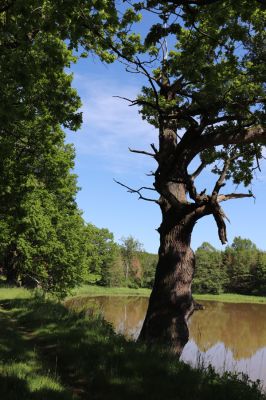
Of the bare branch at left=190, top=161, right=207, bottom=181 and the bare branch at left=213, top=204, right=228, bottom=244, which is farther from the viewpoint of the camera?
the bare branch at left=190, top=161, right=207, bottom=181

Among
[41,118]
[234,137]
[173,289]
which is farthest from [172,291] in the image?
[41,118]

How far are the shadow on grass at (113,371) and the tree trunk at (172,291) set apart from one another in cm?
87

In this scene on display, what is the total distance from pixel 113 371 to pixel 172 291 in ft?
9.28

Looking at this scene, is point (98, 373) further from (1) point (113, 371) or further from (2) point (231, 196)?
(2) point (231, 196)

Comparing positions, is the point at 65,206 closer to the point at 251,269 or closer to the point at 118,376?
the point at 118,376

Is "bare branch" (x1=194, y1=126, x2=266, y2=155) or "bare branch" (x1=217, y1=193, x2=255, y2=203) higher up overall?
"bare branch" (x1=194, y1=126, x2=266, y2=155)

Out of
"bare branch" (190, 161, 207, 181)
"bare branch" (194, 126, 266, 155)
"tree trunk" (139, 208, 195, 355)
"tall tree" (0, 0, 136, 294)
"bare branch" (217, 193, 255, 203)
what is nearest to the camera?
"tall tree" (0, 0, 136, 294)

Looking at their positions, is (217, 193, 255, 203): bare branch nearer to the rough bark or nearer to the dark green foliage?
the rough bark

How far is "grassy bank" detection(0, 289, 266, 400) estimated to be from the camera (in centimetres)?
575

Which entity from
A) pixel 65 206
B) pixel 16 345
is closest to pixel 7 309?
pixel 16 345

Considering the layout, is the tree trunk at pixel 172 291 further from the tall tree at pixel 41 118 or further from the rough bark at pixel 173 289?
the tall tree at pixel 41 118

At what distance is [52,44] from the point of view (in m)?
9.79

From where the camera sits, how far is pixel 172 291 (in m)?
9.18

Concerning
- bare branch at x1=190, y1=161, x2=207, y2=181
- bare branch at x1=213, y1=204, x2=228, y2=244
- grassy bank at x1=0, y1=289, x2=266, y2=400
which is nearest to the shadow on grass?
grassy bank at x1=0, y1=289, x2=266, y2=400
